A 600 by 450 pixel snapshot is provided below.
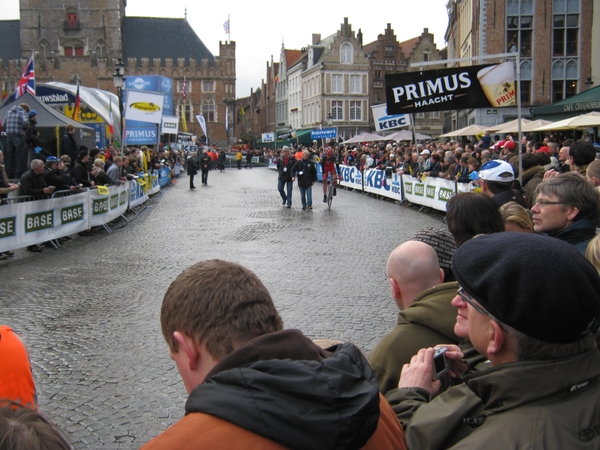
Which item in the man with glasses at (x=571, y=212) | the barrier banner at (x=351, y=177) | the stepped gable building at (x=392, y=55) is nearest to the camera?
the man with glasses at (x=571, y=212)

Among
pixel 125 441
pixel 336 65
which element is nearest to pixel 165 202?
pixel 125 441

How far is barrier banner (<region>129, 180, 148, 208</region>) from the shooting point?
18752 millimetres

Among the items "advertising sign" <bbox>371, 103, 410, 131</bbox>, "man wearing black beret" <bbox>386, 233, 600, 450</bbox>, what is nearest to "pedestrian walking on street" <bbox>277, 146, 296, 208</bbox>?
"advertising sign" <bbox>371, 103, 410, 131</bbox>

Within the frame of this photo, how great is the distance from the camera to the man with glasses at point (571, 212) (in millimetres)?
4238

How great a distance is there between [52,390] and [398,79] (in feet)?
30.4

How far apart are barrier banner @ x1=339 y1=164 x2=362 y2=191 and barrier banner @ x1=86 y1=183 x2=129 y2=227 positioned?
11.8 metres

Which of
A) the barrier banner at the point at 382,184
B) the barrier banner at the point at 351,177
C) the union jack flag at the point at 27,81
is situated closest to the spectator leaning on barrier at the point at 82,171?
the union jack flag at the point at 27,81

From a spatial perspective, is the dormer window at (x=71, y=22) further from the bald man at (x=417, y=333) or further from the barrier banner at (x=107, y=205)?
the bald man at (x=417, y=333)

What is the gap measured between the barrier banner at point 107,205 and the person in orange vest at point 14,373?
470 inches

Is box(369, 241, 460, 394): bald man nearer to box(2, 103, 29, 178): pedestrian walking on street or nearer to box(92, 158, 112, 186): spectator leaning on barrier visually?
box(92, 158, 112, 186): spectator leaning on barrier

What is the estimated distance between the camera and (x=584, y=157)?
7984 millimetres

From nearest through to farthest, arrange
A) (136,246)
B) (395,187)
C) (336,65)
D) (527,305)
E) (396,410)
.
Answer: (527,305), (396,410), (136,246), (395,187), (336,65)

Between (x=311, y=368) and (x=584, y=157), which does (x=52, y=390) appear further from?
(x=584, y=157)

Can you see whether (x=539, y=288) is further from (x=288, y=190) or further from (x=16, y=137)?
(x=288, y=190)
